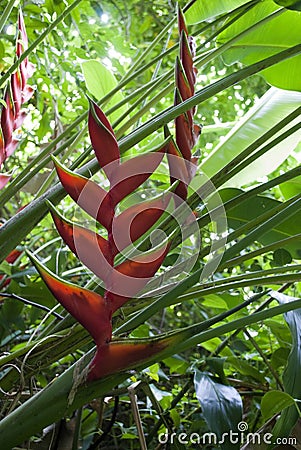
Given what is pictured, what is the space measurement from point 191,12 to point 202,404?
1.87 feet

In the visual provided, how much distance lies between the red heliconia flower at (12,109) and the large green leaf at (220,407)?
33 cm

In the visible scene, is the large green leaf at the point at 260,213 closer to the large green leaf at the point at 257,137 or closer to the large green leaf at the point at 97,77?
the large green leaf at the point at 257,137

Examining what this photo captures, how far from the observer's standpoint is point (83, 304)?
0.38 metres

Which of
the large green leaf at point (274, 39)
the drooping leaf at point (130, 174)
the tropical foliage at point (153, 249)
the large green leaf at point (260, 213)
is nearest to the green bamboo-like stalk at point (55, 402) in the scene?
the tropical foliage at point (153, 249)

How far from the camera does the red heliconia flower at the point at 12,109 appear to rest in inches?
22.4

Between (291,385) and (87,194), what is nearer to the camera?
(87,194)

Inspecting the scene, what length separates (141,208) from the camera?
40 cm

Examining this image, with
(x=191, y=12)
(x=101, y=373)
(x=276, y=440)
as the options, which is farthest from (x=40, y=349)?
(x=191, y=12)

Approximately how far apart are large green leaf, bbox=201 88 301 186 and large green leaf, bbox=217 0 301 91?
138mm

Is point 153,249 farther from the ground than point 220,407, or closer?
farther from the ground

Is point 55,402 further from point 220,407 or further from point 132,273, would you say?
point 220,407

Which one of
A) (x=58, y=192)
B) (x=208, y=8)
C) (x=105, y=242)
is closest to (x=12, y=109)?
(x=58, y=192)

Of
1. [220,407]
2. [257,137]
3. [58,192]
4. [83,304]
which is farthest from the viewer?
[257,137]

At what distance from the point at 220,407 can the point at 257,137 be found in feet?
1.51
